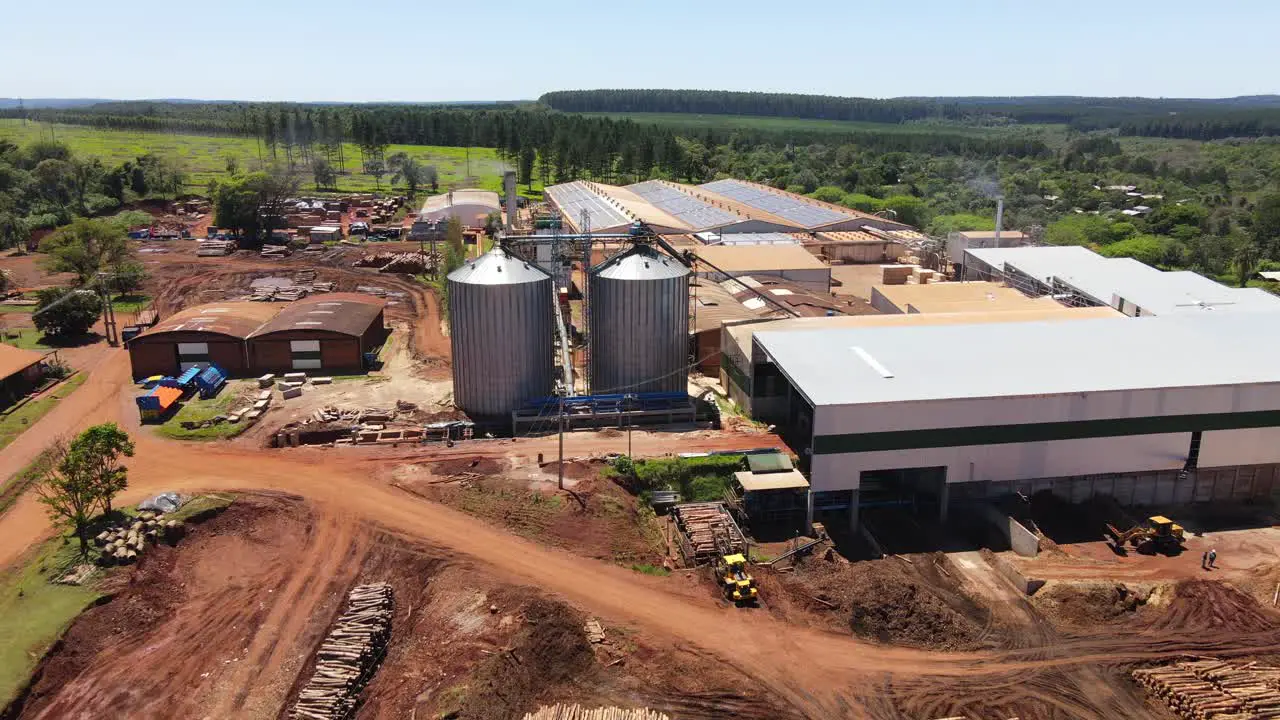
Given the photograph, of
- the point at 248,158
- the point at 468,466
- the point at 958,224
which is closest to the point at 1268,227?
the point at 958,224

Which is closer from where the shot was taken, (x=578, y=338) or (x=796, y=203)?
(x=578, y=338)

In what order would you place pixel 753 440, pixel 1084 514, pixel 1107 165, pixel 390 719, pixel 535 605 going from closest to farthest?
pixel 390 719 < pixel 535 605 < pixel 1084 514 < pixel 753 440 < pixel 1107 165

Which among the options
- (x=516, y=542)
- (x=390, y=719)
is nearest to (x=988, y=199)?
(x=516, y=542)

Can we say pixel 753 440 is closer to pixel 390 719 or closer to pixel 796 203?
pixel 390 719

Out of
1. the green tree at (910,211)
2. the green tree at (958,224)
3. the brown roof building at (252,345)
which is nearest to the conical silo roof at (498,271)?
the brown roof building at (252,345)

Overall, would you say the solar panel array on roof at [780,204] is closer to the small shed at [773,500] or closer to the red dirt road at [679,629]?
the small shed at [773,500]

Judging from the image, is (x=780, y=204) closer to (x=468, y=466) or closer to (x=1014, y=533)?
(x=468, y=466)
